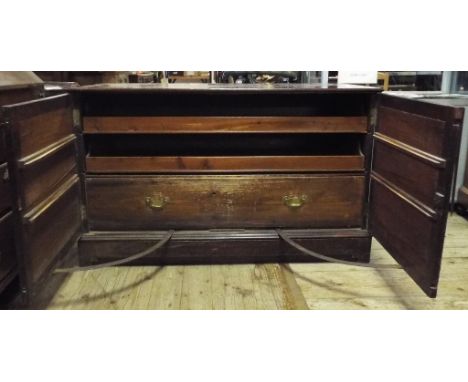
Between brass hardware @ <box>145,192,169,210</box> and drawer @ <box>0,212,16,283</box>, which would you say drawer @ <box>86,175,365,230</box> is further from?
drawer @ <box>0,212,16,283</box>

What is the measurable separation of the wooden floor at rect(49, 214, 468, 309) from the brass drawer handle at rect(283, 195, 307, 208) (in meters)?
0.25

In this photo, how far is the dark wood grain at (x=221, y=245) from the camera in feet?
5.88

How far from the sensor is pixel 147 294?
163cm

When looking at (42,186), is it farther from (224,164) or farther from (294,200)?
(294,200)

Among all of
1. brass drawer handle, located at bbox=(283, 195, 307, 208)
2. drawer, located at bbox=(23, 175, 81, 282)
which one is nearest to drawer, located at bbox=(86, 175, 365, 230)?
brass drawer handle, located at bbox=(283, 195, 307, 208)

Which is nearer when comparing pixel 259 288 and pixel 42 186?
pixel 42 186

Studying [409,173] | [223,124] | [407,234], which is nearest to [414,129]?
[409,173]

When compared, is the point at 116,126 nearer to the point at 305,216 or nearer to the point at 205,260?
the point at 205,260

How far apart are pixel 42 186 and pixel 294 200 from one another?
2.98 feet

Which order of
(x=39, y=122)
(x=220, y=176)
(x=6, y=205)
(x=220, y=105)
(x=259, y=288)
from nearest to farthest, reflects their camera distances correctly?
(x=39, y=122) < (x=6, y=205) < (x=259, y=288) < (x=220, y=176) < (x=220, y=105)

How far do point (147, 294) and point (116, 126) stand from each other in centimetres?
62

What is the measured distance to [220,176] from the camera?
1.78 meters

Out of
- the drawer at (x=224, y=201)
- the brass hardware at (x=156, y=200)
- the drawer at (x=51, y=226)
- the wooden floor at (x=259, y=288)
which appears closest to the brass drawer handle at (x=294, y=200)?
the drawer at (x=224, y=201)

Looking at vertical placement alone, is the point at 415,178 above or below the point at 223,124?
below
